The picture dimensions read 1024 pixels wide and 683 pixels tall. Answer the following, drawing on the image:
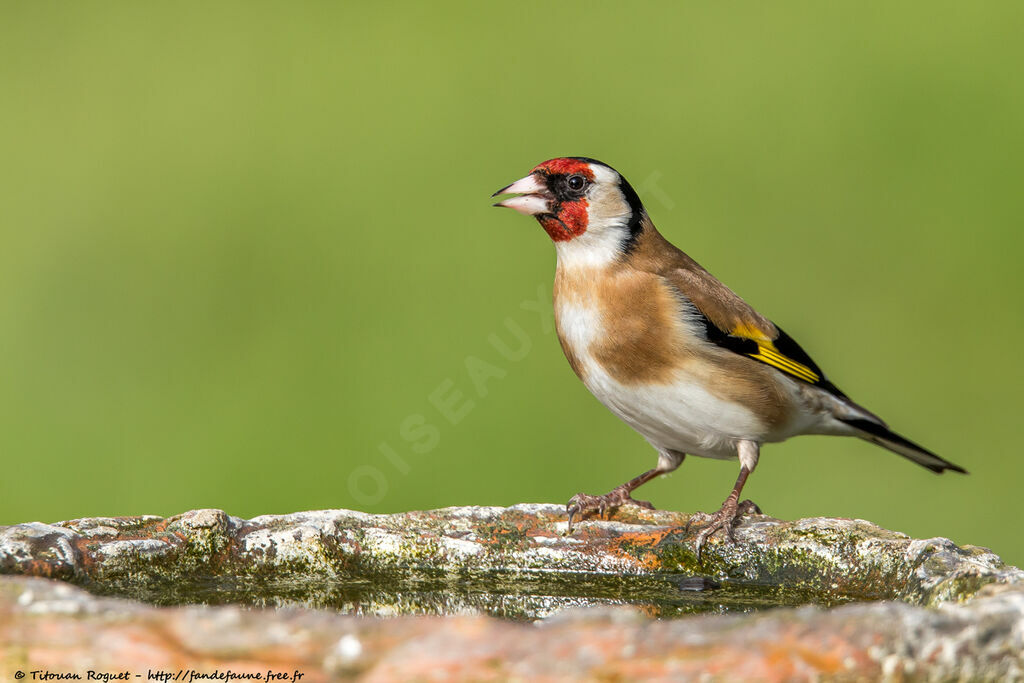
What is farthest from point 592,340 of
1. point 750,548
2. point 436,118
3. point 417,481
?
point 436,118

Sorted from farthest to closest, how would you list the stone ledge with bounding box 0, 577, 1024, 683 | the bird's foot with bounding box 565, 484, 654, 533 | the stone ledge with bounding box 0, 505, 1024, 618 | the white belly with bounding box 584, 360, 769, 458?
the white belly with bounding box 584, 360, 769, 458
the bird's foot with bounding box 565, 484, 654, 533
the stone ledge with bounding box 0, 505, 1024, 618
the stone ledge with bounding box 0, 577, 1024, 683

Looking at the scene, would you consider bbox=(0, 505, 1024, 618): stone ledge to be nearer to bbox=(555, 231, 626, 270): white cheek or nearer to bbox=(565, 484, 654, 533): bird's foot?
bbox=(565, 484, 654, 533): bird's foot

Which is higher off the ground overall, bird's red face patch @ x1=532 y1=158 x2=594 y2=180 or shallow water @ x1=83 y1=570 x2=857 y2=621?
bird's red face patch @ x1=532 y1=158 x2=594 y2=180

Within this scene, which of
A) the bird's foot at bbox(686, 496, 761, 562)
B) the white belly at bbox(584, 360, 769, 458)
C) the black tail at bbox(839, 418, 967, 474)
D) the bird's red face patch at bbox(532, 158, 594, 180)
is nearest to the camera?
the bird's foot at bbox(686, 496, 761, 562)

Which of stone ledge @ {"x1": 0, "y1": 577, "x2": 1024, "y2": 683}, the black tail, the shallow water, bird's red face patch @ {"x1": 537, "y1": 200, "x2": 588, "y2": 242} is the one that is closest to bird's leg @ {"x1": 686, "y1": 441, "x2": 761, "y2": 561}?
the shallow water

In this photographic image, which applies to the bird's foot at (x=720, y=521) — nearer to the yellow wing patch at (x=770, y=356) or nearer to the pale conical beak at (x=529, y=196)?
the yellow wing patch at (x=770, y=356)

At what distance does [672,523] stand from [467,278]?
453cm

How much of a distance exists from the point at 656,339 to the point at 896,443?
1.21 m

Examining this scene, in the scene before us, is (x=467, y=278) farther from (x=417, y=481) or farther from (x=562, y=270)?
(x=562, y=270)

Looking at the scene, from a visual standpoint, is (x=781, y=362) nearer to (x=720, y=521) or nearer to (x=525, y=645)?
(x=720, y=521)

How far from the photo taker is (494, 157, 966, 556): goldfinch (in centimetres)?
470

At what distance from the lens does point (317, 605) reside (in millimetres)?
3555

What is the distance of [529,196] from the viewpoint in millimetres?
4832

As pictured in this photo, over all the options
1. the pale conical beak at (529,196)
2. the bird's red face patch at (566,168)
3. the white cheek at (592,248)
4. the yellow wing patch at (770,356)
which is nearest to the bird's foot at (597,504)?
the yellow wing patch at (770,356)
